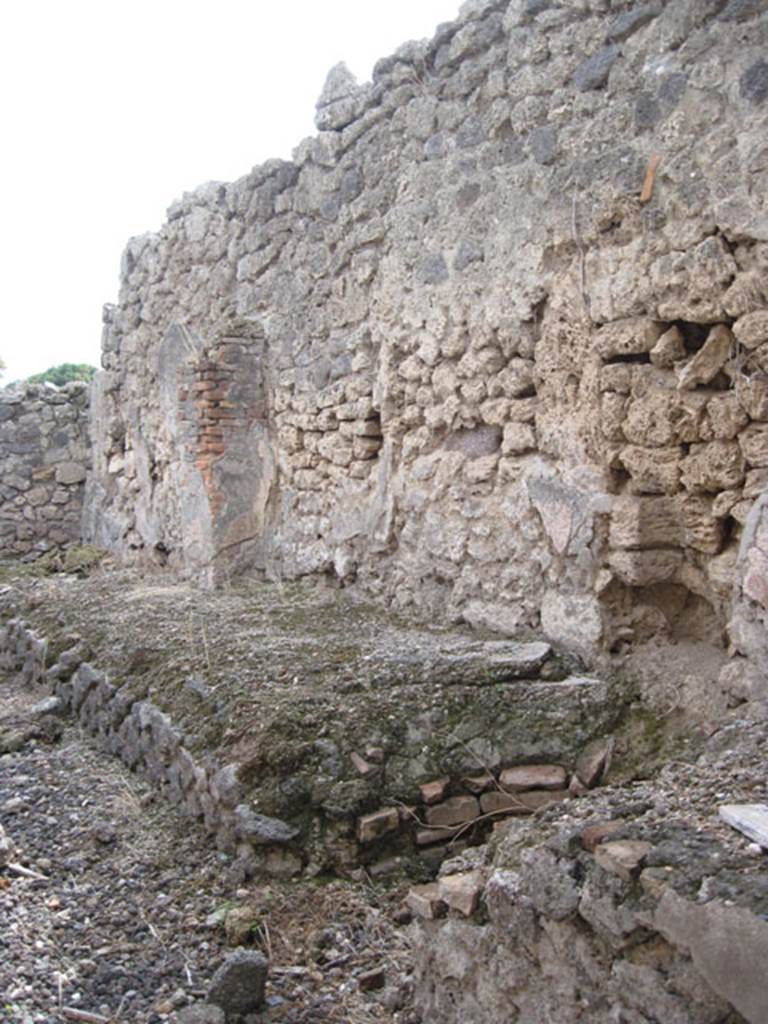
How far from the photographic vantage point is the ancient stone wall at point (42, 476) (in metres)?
10.1

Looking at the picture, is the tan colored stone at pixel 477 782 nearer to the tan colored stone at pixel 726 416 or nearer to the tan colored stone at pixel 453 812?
the tan colored stone at pixel 453 812

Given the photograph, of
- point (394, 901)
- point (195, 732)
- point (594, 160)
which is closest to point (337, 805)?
point (394, 901)

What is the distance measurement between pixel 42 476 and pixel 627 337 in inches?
299

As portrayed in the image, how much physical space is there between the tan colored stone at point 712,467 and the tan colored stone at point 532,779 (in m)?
1.08

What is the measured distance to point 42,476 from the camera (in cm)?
1015

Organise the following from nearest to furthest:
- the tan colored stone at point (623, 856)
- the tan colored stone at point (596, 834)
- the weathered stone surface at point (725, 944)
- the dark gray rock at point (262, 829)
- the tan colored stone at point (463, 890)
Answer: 1. the weathered stone surface at point (725, 944)
2. the tan colored stone at point (623, 856)
3. the tan colored stone at point (596, 834)
4. the tan colored stone at point (463, 890)
5. the dark gray rock at point (262, 829)

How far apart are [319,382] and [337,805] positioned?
3135 millimetres

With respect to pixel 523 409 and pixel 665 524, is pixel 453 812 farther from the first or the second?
pixel 523 409

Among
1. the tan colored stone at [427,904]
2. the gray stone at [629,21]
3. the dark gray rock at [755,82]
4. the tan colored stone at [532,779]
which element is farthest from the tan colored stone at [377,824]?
the gray stone at [629,21]

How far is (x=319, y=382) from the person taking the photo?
5961 mm

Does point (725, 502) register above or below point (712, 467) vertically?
below

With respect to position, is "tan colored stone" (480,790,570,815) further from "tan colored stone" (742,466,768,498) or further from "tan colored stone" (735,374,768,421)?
"tan colored stone" (735,374,768,421)

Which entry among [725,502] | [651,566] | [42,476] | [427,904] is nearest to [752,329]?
[725,502]

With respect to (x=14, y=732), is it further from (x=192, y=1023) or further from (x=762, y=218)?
(x=762, y=218)
